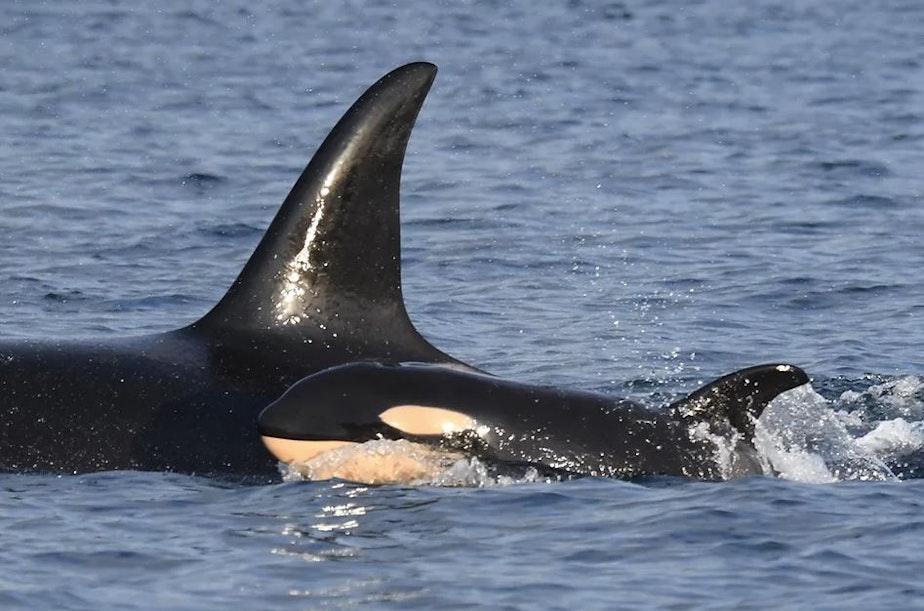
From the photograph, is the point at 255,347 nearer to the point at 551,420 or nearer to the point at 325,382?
the point at 325,382

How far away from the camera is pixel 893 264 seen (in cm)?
2098

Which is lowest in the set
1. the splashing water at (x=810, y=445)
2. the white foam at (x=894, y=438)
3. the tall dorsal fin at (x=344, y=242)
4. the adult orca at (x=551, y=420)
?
the white foam at (x=894, y=438)

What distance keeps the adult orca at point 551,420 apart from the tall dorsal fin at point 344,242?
2.67 ft

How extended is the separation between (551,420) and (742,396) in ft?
3.59

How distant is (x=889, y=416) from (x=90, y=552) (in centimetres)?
636

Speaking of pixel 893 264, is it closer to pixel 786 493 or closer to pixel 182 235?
pixel 182 235

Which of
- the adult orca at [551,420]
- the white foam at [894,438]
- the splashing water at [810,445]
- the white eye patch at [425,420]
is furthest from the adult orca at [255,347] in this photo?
the white foam at [894,438]

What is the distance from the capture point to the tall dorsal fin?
12.3 metres

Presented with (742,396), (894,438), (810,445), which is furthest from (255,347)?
(894,438)

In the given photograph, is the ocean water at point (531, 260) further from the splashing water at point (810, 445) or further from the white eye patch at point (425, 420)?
the white eye patch at point (425, 420)

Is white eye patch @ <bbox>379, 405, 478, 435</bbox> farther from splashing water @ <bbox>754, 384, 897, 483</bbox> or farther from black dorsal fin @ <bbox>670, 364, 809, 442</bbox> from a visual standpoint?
splashing water @ <bbox>754, 384, 897, 483</bbox>

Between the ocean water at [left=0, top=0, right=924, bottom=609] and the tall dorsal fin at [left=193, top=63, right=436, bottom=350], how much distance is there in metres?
1.28

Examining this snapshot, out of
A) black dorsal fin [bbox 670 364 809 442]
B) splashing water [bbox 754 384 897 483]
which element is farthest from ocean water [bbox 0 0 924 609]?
black dorsal fin [bbox 670 364 809 442]

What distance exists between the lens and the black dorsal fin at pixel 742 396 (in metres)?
11.5
